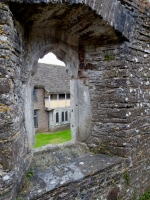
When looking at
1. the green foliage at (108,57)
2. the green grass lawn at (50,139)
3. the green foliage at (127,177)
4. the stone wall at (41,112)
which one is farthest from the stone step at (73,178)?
the stone wall at (41,112)

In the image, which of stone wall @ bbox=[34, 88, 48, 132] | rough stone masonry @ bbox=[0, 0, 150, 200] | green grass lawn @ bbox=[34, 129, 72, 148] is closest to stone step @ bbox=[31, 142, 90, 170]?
rough stone masonry @ bbox=[0, 0, 150, 200]

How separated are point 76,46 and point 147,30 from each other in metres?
1.29

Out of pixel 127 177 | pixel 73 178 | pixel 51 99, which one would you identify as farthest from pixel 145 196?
pixel 51 99

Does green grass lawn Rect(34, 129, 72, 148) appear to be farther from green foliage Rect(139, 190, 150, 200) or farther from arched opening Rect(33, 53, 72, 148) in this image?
green foliage Rect(139, 190, 150, 200)

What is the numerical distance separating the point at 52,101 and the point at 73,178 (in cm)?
1478

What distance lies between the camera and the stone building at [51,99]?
15.6 metres

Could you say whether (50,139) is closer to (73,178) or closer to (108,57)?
(108,57)

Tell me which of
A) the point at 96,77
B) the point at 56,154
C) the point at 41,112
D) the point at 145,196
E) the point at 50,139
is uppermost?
the point at 96,77

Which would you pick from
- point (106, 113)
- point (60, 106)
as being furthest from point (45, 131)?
point (106, 113)

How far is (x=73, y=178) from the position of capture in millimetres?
2434

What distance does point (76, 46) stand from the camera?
131 inches

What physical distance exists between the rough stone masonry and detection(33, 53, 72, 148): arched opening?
12.0 m

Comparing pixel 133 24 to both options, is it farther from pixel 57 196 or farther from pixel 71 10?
pixel 57 196

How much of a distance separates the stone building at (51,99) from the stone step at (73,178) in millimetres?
12520
